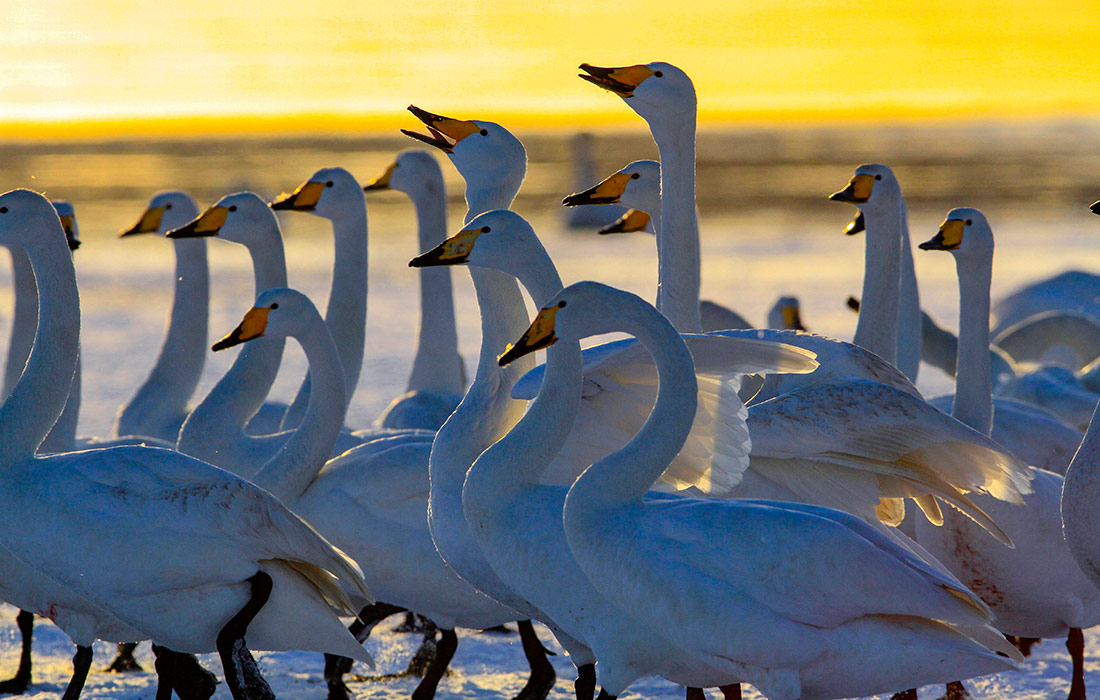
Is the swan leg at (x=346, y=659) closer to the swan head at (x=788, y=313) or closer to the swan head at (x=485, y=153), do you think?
the swan head at (x=485, y=153)

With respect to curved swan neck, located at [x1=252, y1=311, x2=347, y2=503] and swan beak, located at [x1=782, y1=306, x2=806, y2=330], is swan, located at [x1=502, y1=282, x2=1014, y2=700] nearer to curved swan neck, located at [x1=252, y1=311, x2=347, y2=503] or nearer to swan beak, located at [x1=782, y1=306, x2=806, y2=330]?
curved swan neck, located at [x1=252, y1=311, x2=347, y2=503]

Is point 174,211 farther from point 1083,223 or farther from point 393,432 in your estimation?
point 1083,223

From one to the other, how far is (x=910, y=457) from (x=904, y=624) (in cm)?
98

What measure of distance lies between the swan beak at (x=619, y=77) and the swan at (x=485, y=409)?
0.53 m

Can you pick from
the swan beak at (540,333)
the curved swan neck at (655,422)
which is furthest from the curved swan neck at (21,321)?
the curved swan neck at (655,422)

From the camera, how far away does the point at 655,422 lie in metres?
4.28

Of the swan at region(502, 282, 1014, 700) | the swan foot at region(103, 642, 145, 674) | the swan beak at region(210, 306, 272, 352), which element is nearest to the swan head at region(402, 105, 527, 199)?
the swan beak at region(210, 306, 272, 352)

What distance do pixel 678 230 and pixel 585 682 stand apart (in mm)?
2089

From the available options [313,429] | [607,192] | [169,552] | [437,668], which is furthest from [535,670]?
[607,192]

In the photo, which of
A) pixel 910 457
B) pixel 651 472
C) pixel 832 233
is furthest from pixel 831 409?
pixel 832 233

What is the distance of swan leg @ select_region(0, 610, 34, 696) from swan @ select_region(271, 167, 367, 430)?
7.74 ft

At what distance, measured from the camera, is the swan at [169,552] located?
191 inches

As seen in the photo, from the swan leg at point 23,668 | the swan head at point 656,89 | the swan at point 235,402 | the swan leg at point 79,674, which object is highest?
the swan head at point 656,89

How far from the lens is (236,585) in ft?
16.5
